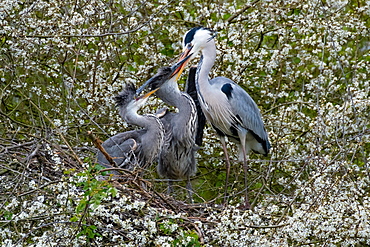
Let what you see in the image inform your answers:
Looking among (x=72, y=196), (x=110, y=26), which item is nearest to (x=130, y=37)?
(x=110, y=26)

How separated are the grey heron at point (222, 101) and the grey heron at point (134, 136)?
483 millimetres

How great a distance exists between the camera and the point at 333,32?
573 centimetres

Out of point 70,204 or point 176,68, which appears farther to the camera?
point 176,68

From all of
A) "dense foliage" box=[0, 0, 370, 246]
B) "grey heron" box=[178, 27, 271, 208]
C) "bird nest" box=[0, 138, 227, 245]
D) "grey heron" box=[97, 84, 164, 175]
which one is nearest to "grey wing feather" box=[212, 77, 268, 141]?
"grey heron" box=[178, 27, 271, 208]

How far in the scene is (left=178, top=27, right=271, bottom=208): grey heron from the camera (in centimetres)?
570

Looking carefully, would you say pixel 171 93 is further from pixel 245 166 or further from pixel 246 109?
pixel 245 166

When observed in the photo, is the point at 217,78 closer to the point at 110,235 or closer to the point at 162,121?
the point at 162,121

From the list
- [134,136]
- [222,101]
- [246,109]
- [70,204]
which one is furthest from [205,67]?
[70,204]

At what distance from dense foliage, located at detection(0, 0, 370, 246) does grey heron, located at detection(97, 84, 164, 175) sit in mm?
179

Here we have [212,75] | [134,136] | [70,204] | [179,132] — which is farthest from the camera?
[212,75]

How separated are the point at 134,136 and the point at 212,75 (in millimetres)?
927

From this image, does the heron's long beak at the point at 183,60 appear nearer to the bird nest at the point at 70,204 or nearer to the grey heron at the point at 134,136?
the grey heron at the point at 134,136

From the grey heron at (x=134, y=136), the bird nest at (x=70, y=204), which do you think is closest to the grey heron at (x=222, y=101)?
the grey heron at (x=134, y=136)

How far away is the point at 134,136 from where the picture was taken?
18.3ft
